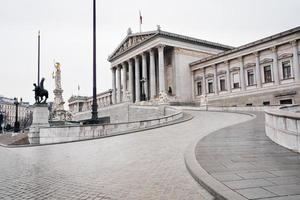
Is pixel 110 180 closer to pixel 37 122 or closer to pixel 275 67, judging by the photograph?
pixel 37 122

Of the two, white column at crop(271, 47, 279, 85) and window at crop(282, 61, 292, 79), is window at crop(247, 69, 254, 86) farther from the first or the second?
window at crop(282, 61, 292, 79)

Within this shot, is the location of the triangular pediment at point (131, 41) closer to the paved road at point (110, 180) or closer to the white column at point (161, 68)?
the white column at point (161, 68)

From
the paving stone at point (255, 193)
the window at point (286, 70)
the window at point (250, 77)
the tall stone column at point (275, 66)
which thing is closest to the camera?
the paving stone at point (255, 193)

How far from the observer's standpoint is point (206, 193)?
525 cm

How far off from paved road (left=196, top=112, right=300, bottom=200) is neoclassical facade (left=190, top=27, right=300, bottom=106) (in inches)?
1165

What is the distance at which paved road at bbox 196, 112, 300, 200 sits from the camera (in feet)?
16.1

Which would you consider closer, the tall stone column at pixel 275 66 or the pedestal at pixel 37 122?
the pedestal at pixel 37 122

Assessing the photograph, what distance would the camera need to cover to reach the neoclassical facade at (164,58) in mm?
58094

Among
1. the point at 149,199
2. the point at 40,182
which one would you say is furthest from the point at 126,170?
the point at 149,199

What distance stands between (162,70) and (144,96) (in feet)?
22.5

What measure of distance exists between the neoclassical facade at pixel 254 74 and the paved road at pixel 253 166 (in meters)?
29.6

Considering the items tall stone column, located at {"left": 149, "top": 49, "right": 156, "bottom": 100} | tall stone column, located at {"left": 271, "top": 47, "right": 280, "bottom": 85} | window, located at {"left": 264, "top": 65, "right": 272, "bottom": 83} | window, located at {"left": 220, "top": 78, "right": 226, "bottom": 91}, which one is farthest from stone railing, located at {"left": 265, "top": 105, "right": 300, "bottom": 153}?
tall stone column, located at {"left": 149, "top": 49, "right": 156, "bottom": 100}

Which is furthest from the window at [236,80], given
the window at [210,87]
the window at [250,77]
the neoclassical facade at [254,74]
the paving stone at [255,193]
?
the paving stone at [255,193]

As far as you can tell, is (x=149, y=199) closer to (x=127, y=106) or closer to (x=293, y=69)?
(x=127, y=106)
